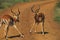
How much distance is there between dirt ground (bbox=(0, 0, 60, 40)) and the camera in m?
2.98

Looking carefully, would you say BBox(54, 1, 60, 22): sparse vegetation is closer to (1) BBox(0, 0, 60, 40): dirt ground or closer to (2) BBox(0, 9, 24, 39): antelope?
(1) BBox(0, 0, 60, 40): dirt ground

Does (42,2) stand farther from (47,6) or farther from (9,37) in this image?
(9,37)

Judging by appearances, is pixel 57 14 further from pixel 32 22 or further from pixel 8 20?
pixel 8 20

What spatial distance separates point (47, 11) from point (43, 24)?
7.5 inches

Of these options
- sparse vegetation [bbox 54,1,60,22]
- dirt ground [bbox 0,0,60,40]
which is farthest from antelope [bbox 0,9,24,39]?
sparse vegetation [bbox 54,1,60,22]

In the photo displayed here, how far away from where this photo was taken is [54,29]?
3.00 metres

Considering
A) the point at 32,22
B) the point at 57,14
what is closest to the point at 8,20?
the point at 32,22

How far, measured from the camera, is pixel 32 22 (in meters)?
3.07

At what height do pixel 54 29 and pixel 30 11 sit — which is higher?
pixel 30 11

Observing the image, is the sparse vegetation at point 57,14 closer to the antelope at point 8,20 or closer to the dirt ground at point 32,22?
the dirt ground at point 32,22

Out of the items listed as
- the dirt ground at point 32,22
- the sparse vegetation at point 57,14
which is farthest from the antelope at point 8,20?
the sparse vegetation at point 57,14

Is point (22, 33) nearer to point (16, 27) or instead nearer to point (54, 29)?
point (16, 27)

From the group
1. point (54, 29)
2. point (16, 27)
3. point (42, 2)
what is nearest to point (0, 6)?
point (16, 27)

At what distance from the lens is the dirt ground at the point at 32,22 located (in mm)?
2980
